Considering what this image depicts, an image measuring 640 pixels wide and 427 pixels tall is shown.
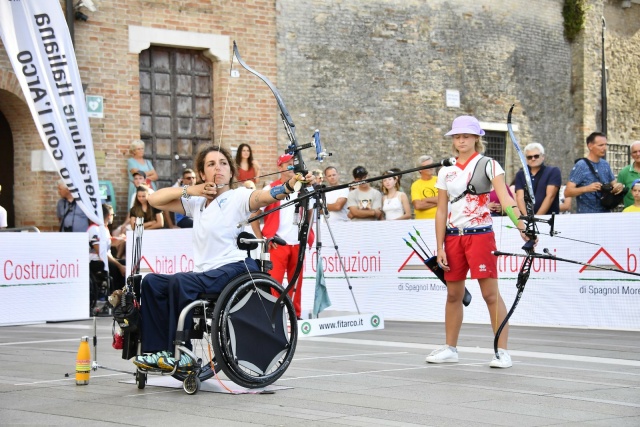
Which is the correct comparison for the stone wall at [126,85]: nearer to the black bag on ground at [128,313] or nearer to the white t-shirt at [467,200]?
the white t-shirt at [467,200]

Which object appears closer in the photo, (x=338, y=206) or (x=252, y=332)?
(x=252, y=332)

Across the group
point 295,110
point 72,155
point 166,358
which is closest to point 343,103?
point 295,110

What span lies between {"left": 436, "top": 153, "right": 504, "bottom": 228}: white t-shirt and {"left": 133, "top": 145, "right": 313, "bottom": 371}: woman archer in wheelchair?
1.93 m

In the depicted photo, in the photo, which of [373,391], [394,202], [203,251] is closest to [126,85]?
[394,202]

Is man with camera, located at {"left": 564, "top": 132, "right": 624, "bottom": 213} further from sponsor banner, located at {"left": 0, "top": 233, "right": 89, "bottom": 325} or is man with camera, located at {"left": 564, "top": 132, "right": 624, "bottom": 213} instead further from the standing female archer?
sponsor banner, located at {"left": 0, "top": 233, "right": 89, "bottom": 325}

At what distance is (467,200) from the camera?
9008 mm

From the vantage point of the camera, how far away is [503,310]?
9.10 m

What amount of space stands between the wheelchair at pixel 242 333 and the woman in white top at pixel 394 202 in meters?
8.50

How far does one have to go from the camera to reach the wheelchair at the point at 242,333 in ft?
24.1

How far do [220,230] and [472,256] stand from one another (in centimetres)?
224

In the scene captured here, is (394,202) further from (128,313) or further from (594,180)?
(128,313)

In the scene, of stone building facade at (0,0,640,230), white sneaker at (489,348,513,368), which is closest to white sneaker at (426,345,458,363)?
white sneaker at (489,348,513,368)

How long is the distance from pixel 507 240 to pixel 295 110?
8943 millimetres

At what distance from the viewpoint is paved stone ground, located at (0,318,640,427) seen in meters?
6.38
